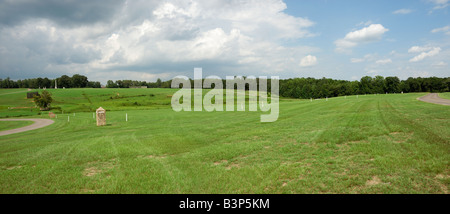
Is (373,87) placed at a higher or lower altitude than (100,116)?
higher

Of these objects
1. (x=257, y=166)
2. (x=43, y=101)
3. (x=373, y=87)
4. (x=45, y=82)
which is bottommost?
(x=257, y=166)

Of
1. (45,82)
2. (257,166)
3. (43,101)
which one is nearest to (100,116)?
(257,166)

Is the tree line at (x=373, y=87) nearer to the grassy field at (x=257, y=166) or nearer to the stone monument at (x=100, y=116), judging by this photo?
the stone monument at (x=100, y=116)

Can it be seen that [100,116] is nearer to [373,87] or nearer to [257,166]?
[257,166]

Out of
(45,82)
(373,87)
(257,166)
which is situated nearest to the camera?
(257,166)

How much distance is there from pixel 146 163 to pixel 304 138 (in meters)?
8.03

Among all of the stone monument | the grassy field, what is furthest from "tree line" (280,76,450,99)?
the grassy field

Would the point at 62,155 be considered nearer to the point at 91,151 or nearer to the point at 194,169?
the point at 91,151

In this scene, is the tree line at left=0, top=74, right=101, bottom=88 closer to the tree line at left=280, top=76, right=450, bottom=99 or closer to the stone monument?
the tree line at left=280, top=76, right=450, bottom=99

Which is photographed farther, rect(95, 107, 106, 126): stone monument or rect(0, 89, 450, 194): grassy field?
rect(95, 107, 106, 126): stone monument

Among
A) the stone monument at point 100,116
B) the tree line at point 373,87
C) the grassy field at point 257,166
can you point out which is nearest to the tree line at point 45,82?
the tree line at point 373,87

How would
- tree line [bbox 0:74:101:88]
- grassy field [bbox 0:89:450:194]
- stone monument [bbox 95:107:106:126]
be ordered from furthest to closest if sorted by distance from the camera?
tree line [bbox 0:74:101:88] → stone monument [bbox 95:107:106:126] → grassy field [bbox 0:89:450:194]
